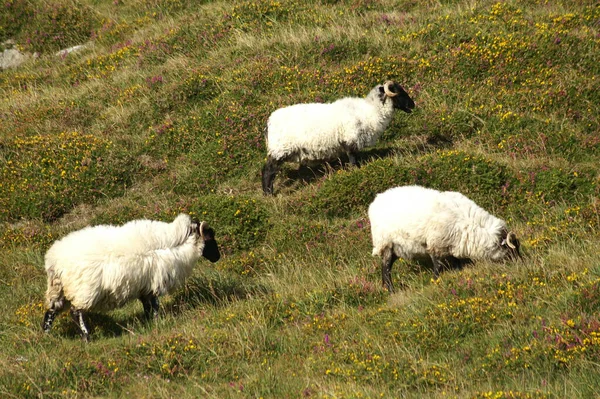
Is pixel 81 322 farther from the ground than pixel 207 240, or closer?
closer

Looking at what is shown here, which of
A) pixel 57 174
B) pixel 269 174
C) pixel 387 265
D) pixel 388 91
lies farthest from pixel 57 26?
pixel 387 265

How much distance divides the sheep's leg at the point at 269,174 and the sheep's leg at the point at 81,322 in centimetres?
570

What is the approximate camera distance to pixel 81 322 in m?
10.1

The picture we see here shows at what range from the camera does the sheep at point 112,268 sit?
9.88 meters

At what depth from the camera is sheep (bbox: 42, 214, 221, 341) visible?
988 centimetres

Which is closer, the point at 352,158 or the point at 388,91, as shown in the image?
the point at 352,158

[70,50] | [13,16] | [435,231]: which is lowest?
[435,231]

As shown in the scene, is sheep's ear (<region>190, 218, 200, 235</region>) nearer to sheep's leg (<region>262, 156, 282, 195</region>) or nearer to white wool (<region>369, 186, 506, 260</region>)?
white wool (<region>369, 186, 506, 260</region>)

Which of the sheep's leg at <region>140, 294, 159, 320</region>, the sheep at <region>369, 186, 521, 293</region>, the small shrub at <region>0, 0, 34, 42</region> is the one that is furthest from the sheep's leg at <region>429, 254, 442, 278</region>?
the small shrub at <region>0, 0, 34, 42</region>

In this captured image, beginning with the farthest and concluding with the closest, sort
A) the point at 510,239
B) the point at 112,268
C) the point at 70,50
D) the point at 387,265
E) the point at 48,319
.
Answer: the point at 70,50, the point at 387,265, the point at 510,239, the point at 48,319, the point at 112,268

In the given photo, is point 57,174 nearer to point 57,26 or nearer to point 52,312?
point 52,312

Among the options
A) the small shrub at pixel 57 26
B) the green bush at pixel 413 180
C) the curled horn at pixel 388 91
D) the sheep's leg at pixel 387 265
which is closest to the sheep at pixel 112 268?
the sheep's leg at pixel 387 265

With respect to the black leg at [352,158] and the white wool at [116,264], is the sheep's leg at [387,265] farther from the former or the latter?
the black leg at [352,158]

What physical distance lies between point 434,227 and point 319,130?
14.9ft
